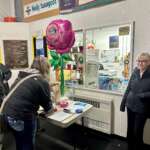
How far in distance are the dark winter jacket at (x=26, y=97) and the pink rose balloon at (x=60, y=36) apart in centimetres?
96

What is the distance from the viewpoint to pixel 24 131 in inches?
75.9

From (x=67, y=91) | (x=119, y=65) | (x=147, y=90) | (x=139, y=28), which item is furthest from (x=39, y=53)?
(x=147, y=90)

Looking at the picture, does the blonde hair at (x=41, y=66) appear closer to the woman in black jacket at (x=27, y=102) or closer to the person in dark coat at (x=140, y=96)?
the woman in black jacket at (x=27, y=102)

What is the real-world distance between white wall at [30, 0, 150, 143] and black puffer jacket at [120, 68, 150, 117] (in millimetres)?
494

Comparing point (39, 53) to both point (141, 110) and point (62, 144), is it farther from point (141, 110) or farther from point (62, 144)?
point (141, 110)

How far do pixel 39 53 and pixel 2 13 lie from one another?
1.57 meters

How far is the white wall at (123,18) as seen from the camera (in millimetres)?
2465

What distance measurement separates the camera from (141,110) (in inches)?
86.1

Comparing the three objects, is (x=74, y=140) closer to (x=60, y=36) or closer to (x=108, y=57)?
(x=108, y=57)

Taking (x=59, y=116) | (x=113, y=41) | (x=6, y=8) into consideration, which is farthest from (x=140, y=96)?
(x=6, y=8)

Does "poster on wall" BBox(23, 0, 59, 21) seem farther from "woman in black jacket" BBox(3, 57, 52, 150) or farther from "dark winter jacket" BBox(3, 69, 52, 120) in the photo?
"dark winter jacket" BBox(3, 69, 52, 120)

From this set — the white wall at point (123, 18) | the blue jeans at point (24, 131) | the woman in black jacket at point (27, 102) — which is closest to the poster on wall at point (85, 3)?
the white wall at point (123, 18)

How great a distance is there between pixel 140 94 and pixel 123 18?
1167mm

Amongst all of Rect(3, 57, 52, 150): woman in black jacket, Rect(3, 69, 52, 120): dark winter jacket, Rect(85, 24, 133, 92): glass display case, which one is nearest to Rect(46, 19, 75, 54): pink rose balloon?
Rect(85, 24, 133, 92): glass display case
